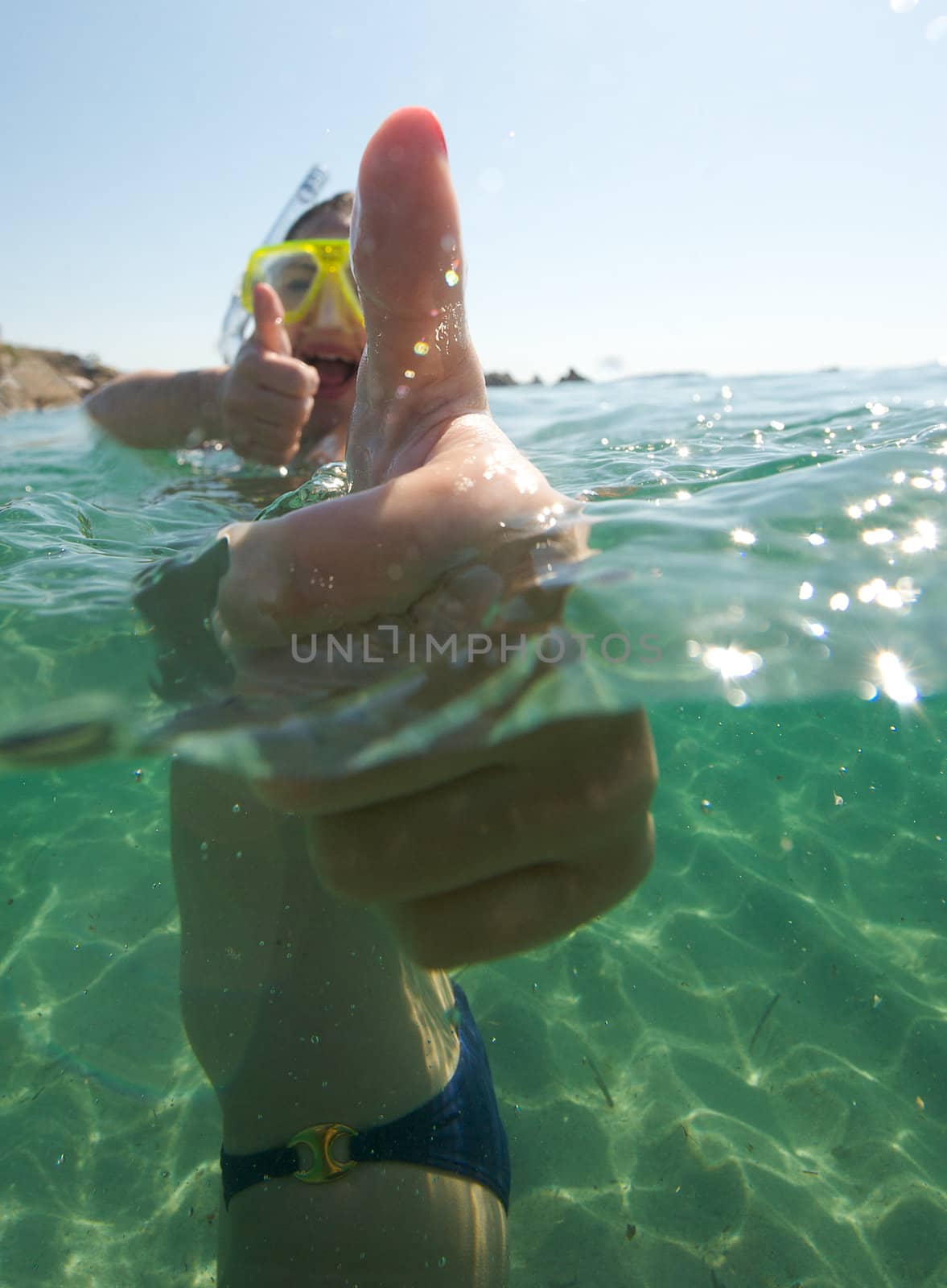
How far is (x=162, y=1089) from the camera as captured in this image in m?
3.37

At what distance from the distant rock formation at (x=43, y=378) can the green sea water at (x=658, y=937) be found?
79.3ft

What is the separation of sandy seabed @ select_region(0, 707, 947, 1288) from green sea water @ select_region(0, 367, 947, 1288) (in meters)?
0.01

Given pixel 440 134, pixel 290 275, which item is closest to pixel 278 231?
pixel 290 275

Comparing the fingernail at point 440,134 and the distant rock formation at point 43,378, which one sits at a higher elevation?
the distant rock formation at point 43,378

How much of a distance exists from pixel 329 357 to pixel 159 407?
148 cm

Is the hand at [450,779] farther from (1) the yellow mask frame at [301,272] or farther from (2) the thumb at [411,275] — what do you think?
(1) the yellow mask frame at [301,272]

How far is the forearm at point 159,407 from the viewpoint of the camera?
5.64 metres

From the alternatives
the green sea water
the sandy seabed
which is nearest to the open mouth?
the green sea water

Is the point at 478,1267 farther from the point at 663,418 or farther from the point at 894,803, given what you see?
the point at 663,418

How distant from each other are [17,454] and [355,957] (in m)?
9.40

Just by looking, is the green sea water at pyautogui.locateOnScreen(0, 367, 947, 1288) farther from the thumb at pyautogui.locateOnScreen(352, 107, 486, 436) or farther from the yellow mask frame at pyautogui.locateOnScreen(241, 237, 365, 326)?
the yellow mask frame at pyautogui.locateOnScreen(241, 237, 365, 326)

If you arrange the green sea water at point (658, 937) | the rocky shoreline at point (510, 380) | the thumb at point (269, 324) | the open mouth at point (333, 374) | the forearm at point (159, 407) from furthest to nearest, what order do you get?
the rocky shoreline at point (510, 380) → the open mouth at point (333, 374) → the forearm at point (159, 407) → the thumb at point (269, 324) → the green sea water at point (658, 937)

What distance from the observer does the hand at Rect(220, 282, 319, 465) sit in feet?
14.1

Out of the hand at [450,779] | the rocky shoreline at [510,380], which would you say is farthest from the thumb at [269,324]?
the rocky shoreline at [510,380]
